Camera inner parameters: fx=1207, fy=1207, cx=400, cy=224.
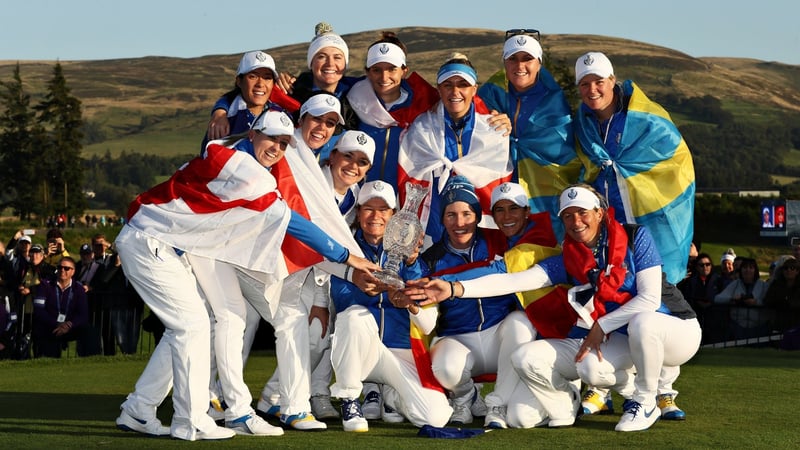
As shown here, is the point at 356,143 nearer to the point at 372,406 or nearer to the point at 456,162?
the point at 456,162

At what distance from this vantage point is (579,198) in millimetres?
7520

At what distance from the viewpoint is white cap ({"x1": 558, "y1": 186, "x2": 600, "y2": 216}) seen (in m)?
7.52

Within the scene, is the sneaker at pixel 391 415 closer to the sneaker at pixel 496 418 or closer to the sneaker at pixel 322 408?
the sneaker at pixel 322 408

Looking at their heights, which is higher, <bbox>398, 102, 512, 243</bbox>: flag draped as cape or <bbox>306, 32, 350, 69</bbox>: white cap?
<bbox>306, 32, 350, 69</bbox>: white cap

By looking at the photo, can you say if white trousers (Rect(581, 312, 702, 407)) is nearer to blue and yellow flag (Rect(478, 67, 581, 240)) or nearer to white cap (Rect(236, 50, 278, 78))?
blue and yellow flag (Rect(478, 67, 581, 240))

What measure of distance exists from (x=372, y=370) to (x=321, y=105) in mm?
1770

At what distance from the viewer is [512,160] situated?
878 cm

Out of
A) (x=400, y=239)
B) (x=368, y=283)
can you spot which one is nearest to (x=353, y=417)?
Answer: (x=368, y=283)

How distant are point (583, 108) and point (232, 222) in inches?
111

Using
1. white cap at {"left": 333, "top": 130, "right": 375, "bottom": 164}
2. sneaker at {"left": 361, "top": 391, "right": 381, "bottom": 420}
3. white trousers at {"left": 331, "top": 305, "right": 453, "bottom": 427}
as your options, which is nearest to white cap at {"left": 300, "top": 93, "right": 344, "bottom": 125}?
white cap at {"left": 333, "top": 130, "right": 375, "bottom": 164}

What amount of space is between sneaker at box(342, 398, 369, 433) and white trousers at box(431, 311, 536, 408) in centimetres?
59

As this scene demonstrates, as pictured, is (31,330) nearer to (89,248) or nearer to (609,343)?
(89,248)

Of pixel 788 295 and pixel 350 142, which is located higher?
pixel 350 142

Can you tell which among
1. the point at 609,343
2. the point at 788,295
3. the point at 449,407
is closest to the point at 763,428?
the point at 609,343
